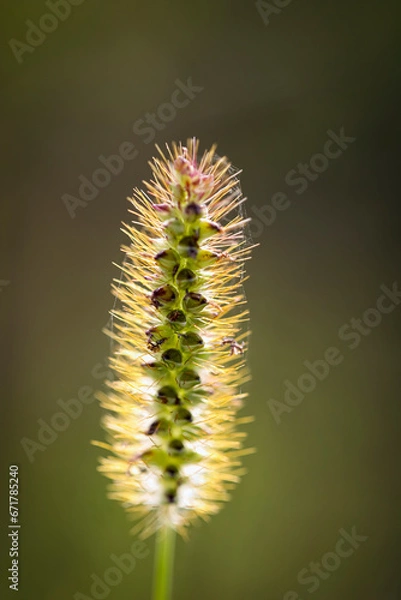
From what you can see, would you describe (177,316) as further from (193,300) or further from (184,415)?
(184,415)

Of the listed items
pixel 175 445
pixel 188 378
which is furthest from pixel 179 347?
pixel 175 445

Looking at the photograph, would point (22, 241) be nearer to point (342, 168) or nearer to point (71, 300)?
point (71, 300)

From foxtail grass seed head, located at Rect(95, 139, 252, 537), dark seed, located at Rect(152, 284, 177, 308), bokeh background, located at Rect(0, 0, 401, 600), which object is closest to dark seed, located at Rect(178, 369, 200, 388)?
foxtail grass seed head, located at Rect(95, 139, 252, 537)

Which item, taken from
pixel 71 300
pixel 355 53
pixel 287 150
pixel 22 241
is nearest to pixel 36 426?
pixel 71 300

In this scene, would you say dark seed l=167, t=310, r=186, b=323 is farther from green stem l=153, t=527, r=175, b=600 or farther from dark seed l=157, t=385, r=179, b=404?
green stem l=153, t=527, r=175, b=600

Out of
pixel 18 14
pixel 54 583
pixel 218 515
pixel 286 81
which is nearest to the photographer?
pixel 54 583

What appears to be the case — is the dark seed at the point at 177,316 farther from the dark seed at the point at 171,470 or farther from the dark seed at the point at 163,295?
the dark seed at the point at 171,470
